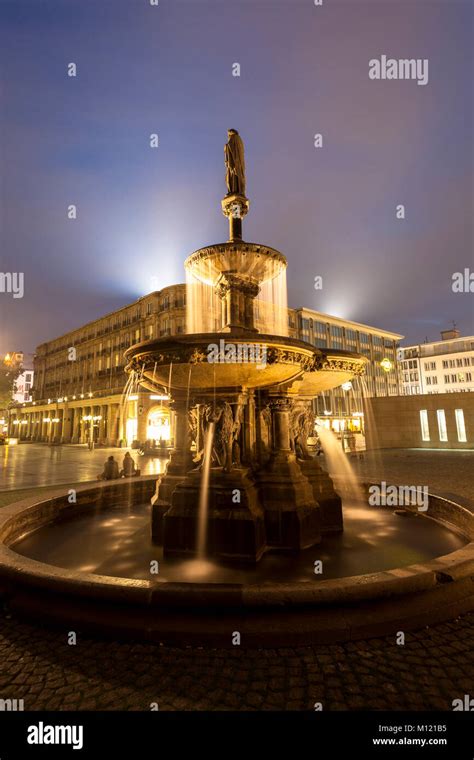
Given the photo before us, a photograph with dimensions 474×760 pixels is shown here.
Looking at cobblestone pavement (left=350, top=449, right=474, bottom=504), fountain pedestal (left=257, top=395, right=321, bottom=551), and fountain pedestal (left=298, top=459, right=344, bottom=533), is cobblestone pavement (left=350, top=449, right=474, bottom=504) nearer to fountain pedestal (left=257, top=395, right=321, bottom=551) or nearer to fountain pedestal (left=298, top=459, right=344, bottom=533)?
fountain pedestal (left=298, top=459, right=344, bottom=533)

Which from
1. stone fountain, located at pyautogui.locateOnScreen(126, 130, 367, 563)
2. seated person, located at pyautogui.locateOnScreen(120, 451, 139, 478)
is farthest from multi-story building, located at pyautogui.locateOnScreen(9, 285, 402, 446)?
stone fountain, located at pyautogui.locateOnScreen(126, 130, 367, 563)

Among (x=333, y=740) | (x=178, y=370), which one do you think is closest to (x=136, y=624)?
(x=333, y=740)

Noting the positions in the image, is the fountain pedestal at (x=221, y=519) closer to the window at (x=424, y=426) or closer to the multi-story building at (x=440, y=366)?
the window at (x=424, y=426)

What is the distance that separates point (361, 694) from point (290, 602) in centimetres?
74

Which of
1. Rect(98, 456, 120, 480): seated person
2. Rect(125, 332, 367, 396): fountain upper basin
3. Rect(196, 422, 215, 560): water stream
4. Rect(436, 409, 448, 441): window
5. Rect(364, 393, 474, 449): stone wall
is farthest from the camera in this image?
Rect(436, 409, 448, 441): window

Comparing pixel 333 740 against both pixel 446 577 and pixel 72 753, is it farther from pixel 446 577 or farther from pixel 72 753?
pixel 446 577

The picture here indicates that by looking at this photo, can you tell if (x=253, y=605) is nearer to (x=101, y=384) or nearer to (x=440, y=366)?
(x=101, y=384)

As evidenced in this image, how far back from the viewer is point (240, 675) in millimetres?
2609

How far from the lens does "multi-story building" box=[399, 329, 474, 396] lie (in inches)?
2667

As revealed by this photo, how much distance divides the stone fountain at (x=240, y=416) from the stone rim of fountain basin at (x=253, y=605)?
1.65 meters

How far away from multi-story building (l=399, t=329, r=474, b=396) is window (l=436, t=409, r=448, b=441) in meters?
43.1

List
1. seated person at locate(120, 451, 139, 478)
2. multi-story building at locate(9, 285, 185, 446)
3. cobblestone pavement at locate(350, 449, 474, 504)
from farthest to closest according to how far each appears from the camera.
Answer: multi-story building at locate(9, 285, 185, 446) < seated person at locate(120, 451, 139, 478) < cobblestone pavement at locate(350, 449, 474, 504)

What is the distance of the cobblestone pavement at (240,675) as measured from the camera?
93.7 inches

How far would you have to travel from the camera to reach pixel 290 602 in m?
3.01
